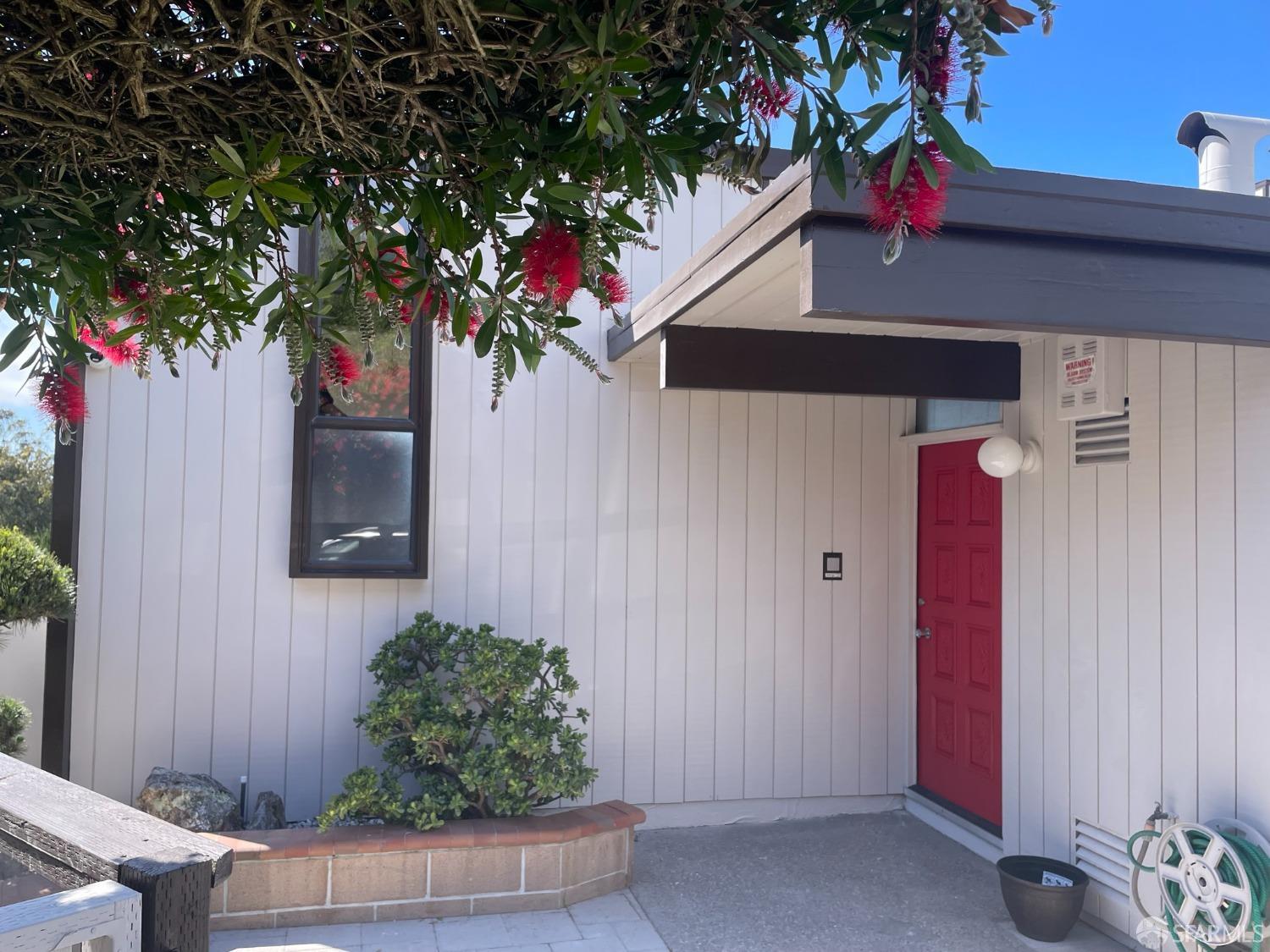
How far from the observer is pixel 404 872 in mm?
3584

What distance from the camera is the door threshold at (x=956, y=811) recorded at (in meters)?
4.35

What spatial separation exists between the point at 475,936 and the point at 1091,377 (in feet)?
9.94

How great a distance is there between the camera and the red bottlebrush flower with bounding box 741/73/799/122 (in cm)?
128

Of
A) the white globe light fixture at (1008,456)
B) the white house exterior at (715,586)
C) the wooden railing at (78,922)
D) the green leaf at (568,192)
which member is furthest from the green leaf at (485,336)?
the white globe light fixture at (1008,456)

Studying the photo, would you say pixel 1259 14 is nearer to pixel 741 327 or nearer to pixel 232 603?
pixel 741 327

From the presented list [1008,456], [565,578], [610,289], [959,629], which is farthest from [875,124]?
[959,629]

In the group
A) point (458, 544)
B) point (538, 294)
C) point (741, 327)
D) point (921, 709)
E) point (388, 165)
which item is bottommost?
point (921, 709)

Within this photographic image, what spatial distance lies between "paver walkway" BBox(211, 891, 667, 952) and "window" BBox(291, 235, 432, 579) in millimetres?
1449

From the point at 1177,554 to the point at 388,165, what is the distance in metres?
3.01

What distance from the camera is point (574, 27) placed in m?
1.02

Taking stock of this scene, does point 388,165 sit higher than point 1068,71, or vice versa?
point 1068,71

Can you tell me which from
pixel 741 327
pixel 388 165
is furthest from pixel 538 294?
pixel 741 327

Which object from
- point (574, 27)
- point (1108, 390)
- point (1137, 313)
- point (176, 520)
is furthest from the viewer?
point (176, 520)

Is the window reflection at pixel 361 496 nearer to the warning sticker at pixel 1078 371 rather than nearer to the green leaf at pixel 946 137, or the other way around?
the warning sticker at pixel 1078 371
